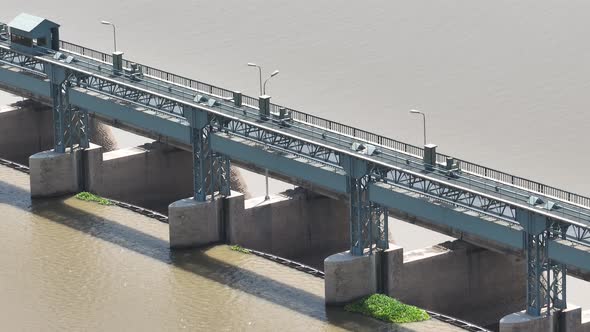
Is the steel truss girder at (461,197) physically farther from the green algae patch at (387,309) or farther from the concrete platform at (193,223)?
the concrete platform at (193,223)

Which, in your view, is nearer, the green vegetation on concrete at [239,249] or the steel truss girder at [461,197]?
the steel truss girder at [461,197]

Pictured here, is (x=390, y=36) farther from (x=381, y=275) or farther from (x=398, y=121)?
(x=381, y=275)

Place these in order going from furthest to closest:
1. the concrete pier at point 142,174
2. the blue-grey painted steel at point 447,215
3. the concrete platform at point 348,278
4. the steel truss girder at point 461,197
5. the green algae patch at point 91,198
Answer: the concrete pier at point 142,174 < the green algae patch at point 91,198 < the concrete platform at point 348,278 < the blue-grey painted steel at point 447,215 < the steel truss girder at point 461,197

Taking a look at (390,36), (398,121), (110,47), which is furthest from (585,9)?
(110,47)

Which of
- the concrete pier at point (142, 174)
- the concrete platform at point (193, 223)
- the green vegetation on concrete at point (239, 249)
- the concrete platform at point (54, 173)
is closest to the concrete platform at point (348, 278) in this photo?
the green vegetation on concrete at point (239, 249)

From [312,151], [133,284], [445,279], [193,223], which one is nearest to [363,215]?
[312,151]

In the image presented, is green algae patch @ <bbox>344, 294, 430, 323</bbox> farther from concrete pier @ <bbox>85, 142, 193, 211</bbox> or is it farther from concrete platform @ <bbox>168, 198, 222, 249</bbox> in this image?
concrete pier @ <bbox>85, 142, 193, 211</bbox>

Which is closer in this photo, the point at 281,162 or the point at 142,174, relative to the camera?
the point at 281,162

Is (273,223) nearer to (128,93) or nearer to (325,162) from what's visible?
(325,162)
